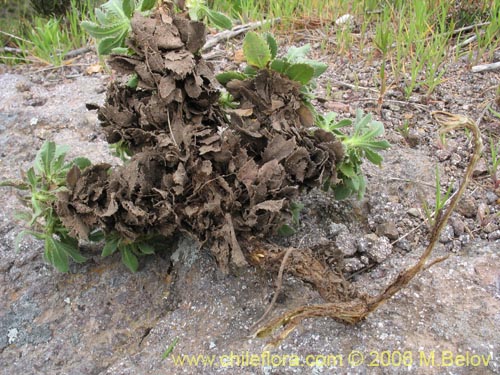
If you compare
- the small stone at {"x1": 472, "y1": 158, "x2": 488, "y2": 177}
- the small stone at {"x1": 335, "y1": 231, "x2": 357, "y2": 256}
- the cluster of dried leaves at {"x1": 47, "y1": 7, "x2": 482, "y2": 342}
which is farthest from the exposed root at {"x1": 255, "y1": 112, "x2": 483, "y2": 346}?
the small stone at {"x1": 472, "y1": 158, "x2": 488, "y2": 177}

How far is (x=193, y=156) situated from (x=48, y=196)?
540 millimetres

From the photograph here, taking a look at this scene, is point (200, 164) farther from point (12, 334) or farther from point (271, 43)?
point (12, 334)

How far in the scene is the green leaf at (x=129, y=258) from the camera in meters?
1.98

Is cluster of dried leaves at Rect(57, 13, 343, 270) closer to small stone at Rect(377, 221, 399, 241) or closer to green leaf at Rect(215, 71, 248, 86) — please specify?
green leaf at Rect(215, 71, 248, 86)

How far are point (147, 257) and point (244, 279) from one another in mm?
417

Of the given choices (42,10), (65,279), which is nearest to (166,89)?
(65,279)

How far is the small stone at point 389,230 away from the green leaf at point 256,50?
818 mm

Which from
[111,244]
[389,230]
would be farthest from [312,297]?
[111,244]

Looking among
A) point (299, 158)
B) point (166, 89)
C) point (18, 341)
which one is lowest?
point (18, 341)

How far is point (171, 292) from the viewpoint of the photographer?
206 cm

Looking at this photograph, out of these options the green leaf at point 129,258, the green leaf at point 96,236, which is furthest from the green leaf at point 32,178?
the green leaf at point 129,258

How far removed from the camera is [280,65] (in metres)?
1.82

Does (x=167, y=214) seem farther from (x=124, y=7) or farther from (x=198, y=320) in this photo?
(x=124, y=7)

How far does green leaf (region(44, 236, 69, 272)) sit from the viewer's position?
194 cm
